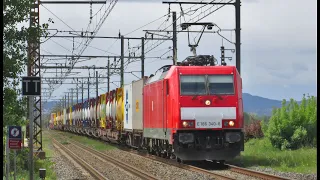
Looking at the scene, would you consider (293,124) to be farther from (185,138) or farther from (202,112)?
(185,138)

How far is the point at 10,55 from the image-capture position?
→ 15.9 metres

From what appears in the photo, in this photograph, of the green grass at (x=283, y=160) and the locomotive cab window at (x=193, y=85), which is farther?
the locomotive cab window at (x=193, y=85)

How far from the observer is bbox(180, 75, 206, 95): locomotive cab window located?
20047 mm

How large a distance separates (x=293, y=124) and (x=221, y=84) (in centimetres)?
751

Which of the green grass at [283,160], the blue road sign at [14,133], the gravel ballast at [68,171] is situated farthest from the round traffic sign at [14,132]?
the green grass at [283,160]

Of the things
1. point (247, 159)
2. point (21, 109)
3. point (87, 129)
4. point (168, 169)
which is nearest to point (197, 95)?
point (168, 169)

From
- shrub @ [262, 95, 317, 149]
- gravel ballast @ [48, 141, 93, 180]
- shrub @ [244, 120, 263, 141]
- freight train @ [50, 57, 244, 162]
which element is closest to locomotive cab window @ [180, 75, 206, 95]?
freight train @ [50, 57, 244, 162]

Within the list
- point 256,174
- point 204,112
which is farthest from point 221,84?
point 256,174

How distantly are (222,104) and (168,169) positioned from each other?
2.83 metres

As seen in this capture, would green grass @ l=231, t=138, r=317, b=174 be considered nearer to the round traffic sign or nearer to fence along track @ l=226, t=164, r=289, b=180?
fence along track @ l=226, t=164, r=289, b=180

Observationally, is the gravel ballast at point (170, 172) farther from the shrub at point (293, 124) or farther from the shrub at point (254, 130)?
the shrub at point (254, 130)

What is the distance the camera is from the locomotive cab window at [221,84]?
20206 mm

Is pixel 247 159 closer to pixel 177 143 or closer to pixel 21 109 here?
pixel 177 143

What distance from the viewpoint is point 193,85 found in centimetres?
2020
